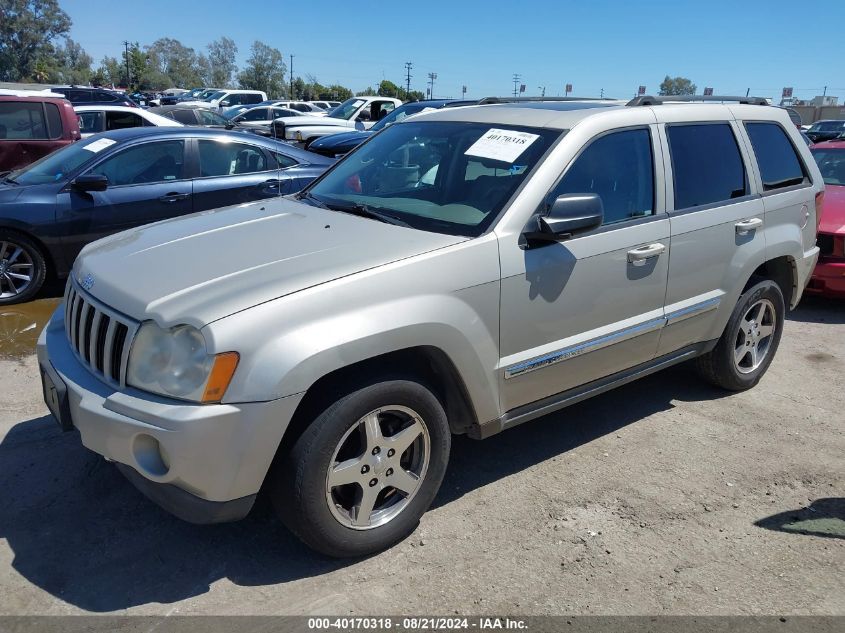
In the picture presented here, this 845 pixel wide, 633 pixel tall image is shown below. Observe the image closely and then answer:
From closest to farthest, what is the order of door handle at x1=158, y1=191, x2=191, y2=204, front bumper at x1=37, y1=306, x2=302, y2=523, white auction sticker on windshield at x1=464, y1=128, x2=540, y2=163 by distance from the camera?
front bumper at x1=37, y1=306, x2=302, y2=523
white auction sticker on windshield at x1=464, y1=128, x2=540, y2=163
door handle at x1=158, y1=191, x2=191, y2=204

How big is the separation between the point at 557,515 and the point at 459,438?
89cm

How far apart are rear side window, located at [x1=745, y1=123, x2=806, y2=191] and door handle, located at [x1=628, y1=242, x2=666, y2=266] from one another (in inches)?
51.3

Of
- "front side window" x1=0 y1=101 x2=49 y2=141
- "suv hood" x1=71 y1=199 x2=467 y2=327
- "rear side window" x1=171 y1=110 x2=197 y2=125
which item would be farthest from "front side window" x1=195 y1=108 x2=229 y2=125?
"suv hood" x1=71 y1=199 x2=467 y2=327

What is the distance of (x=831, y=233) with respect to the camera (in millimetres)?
6801

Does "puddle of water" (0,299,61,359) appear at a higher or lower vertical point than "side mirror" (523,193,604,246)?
lower

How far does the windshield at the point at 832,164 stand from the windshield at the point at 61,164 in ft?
25.5

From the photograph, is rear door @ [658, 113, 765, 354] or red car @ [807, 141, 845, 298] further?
red car @ [807, 141, 845, 298]

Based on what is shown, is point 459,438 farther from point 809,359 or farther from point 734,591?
point 809,359

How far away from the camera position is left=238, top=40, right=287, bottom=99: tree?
90562 millimetres

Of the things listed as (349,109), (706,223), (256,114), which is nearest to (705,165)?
(706,223)

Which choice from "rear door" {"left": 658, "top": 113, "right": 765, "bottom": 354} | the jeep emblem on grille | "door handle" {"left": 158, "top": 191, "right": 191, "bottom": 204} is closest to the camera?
the jeep emblem on grille

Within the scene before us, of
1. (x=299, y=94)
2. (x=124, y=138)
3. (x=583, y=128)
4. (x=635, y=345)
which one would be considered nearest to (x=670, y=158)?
(x=583, y=128)

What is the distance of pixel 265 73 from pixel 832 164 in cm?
9454

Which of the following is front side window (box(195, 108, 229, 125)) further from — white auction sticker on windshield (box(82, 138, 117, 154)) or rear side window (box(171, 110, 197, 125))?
white auction sticker on windshield (box(82, 138, 117, 154))
